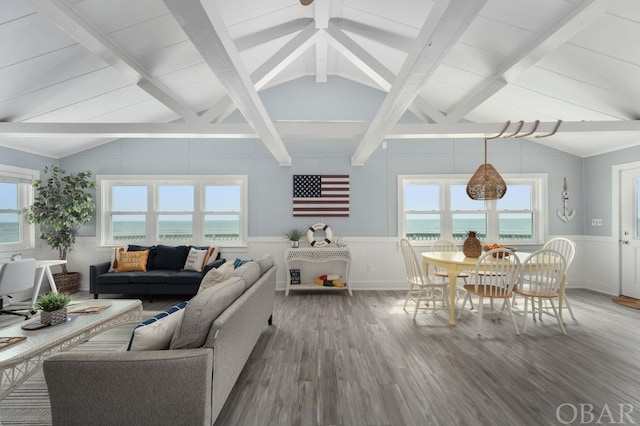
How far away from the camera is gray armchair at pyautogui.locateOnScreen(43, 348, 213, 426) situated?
55.3 inches

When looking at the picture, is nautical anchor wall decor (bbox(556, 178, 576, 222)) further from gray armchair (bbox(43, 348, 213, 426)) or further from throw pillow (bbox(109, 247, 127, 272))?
throw pillow (bbox(109, 247, 127, 272))

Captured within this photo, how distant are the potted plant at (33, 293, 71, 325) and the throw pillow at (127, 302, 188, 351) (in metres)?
1.44

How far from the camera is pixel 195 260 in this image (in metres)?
4.83

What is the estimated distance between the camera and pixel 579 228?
5.45m

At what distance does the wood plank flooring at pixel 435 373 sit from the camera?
6.28 feet

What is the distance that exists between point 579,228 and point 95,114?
325 inches

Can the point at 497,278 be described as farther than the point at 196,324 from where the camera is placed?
Yes

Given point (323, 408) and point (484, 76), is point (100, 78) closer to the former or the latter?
point (323, 408)

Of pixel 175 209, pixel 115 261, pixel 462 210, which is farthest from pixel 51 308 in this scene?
pixel 462 210

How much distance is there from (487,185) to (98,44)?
4358mm

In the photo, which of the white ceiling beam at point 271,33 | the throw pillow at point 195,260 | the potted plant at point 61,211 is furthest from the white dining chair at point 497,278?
the potted plant at point 61,211

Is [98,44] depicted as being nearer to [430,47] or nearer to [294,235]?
[430,47]

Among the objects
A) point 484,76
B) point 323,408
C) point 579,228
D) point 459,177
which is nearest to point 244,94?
point 323,408

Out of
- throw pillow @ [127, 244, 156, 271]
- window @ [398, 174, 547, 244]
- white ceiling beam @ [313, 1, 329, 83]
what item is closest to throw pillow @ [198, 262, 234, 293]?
throw pillow @ [127, 244, 156, 271]
